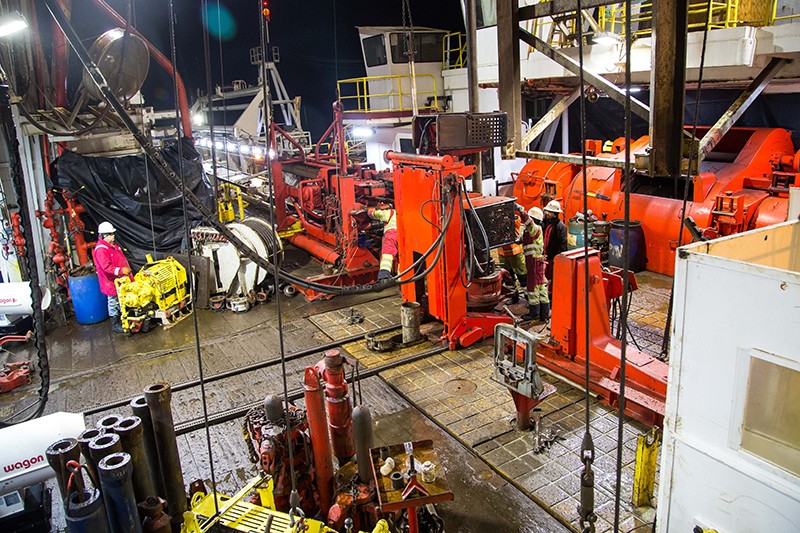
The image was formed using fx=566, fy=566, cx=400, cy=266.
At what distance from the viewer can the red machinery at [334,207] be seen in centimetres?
986

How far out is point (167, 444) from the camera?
344cm

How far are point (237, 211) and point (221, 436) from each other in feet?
25.3

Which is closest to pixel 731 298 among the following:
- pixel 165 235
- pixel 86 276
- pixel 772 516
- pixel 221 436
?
pixel 772 516

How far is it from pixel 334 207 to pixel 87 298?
4.44 metres

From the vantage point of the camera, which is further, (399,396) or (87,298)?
(87,298)

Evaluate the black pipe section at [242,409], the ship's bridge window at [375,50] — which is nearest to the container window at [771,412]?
the black pipe section at [242,409]

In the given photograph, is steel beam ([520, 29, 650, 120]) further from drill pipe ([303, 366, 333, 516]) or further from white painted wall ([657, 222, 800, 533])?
drill pipe ([303, 366, 333, 516])

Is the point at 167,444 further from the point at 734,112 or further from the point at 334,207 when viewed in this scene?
the point at 334,207

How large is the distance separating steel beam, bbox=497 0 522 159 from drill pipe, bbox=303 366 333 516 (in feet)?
8.72

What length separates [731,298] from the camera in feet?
8.54

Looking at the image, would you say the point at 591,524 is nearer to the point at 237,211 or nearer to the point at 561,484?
the point at 561,484

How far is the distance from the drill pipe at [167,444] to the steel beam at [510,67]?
3.44 m

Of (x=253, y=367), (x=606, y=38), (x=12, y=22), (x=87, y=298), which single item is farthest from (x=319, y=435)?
(x=87, y=298)

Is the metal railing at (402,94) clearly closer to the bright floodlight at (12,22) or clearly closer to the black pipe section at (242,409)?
→ the black pipe section at (242,409)
